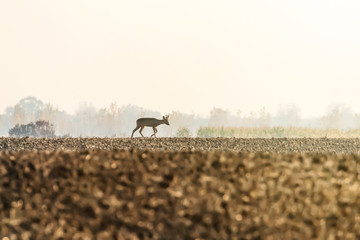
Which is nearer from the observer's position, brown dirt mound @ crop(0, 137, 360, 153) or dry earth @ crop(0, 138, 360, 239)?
dry earth @ crop(0, 138, 360, 239)

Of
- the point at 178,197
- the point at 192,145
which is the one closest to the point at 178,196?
the point at 178,197

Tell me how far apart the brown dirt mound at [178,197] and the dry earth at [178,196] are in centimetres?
1

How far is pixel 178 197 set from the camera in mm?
7039

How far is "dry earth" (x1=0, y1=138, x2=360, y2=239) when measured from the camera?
6844mm

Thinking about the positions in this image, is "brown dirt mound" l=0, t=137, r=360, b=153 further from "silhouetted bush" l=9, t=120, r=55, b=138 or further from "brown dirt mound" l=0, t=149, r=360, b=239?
"silhouetted bush" l=9, t=120, r=55, b=138

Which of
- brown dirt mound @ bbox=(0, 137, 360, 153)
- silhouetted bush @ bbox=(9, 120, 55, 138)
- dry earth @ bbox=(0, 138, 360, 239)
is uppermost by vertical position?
silhouetted bush @ bbox=(9, 120, 55, 138)

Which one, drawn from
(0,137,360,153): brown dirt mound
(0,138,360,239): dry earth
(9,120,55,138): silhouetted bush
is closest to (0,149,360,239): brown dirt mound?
(0,138,360,239): dry earth

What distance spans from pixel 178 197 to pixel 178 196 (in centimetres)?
1

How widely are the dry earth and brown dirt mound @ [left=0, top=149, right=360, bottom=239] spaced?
13 millimetres

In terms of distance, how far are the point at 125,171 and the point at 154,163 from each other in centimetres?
43

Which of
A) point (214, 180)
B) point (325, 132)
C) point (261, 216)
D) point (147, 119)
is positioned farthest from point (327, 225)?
point (325, 132)

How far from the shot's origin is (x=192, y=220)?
685 cm

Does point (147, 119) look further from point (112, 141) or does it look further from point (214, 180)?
point (214, 180)

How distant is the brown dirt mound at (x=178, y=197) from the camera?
22.4 feet
